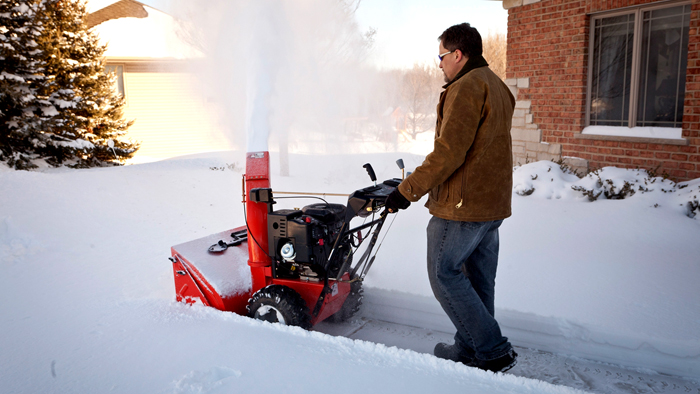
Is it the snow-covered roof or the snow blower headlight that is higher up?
the snow-covered roof

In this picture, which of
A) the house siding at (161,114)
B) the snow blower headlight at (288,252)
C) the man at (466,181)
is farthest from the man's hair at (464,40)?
the house siding at (161,114)

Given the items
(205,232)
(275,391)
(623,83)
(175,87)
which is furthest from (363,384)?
(175,87)

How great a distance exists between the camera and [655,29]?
616 cm

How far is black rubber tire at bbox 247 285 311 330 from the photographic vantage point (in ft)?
9.87

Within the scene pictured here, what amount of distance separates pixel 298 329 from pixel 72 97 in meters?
9.28

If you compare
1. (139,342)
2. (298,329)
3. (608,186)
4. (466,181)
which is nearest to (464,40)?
(466,181)

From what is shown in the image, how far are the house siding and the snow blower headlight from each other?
12841 millimetres

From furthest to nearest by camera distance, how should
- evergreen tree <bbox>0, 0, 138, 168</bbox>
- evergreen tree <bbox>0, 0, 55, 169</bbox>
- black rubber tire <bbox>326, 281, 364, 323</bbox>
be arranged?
evergreen tree <bbox>0, 0, 138, 168</bbox>, evergreen tree <bbox>0, 0, 55, 169</bbox>, black rubber tire <bbox>326, 281, 364, 323</bbox>

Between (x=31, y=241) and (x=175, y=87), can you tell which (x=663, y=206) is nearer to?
(x=31, y=241)

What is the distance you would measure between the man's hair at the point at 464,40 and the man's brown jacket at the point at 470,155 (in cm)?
5

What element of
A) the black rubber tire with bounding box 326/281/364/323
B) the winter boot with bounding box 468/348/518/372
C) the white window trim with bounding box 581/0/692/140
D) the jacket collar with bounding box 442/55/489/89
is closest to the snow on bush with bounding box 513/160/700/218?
the white window trim with bounding box 581/0/692/140

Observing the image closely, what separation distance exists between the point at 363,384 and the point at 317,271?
1.09m

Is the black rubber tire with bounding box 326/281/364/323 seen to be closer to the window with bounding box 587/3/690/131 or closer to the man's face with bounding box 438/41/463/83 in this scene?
the man's face with bounding box 438/41/463/83

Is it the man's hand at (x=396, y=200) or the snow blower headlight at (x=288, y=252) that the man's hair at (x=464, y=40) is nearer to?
the man's hand at (x=396, y=200)
